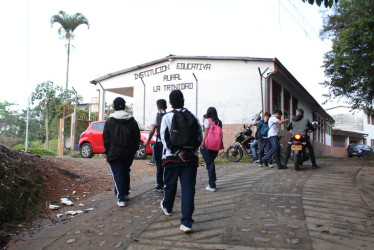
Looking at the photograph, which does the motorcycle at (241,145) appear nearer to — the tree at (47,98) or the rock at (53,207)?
the rock at (53,207)

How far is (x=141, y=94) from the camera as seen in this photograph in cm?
1625

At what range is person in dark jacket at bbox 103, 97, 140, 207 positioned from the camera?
15.9 feet

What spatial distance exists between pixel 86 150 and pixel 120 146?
834 cm

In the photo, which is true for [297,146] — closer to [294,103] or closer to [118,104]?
[118,104]

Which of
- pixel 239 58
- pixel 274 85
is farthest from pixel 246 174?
pixel 274 85

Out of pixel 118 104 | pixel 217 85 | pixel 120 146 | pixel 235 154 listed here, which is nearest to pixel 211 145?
pixel 120 146

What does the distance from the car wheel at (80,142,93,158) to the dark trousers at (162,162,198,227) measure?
920 centimetres

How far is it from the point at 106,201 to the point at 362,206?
158 inches

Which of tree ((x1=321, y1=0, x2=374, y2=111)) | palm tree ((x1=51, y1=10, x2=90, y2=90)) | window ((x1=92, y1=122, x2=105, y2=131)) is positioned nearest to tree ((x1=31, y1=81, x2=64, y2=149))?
palm tree ((x1=51, y1=10, x2=90, y2=90))

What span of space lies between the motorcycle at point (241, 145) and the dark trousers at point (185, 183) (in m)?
7.34

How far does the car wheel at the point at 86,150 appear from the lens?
41.0 feet

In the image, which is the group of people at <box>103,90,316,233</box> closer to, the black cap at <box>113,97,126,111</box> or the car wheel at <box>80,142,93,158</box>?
the black cap at <box>113,97,126,111</box>

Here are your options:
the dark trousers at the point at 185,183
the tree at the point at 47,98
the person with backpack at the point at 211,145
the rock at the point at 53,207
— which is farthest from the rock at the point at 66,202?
the tree at the point at 47,98

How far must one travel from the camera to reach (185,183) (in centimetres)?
369
